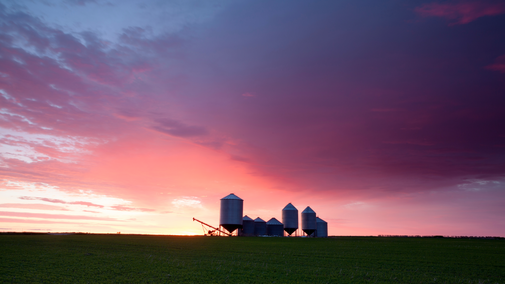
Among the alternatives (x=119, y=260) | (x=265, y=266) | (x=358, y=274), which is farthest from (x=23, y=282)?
(x=358, y=274)

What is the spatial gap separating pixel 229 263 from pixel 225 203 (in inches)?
2041

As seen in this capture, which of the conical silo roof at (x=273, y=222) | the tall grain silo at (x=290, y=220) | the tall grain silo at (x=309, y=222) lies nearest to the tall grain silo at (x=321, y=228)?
the tall grain silo at (x=309, y=222)

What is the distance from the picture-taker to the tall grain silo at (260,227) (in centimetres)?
8518

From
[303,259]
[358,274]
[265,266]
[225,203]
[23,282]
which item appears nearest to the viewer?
[23,282]

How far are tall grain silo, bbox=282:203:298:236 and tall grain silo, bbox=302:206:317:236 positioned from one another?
2604 mm

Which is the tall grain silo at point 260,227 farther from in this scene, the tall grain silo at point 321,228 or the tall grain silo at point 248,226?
the tall grain silo at point 321,228

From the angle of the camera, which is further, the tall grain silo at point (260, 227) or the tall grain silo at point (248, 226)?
the tall grain silo at point (260, 227)

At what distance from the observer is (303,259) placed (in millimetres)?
30219

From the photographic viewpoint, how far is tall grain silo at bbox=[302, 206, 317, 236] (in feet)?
289

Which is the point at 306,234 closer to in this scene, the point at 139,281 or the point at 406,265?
the point at 406,265

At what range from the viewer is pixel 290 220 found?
87.2 m

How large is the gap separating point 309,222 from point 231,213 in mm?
23985

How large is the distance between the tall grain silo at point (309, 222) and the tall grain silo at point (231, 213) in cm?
2011

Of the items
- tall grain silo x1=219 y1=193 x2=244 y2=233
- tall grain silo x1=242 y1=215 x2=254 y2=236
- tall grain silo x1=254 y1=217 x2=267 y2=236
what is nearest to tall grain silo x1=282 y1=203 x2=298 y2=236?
tall grain silo x1=254 y1=217 x2=267 y2=236
